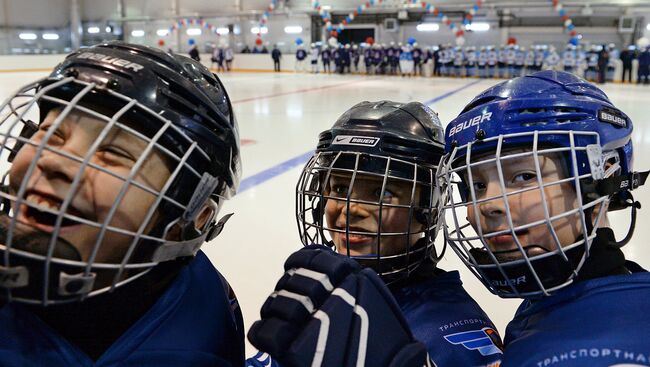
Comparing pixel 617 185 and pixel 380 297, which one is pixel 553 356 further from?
pixel 617 185

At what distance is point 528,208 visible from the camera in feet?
3.29

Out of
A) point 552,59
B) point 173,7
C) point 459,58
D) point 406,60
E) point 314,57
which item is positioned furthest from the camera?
point 173,7

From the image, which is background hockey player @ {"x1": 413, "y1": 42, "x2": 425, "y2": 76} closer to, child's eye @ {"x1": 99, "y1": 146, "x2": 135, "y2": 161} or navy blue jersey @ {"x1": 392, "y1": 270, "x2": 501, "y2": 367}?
navy blue jersey @ {"x1": 392, "y1": 270, "x2": 501, "y2": 367}

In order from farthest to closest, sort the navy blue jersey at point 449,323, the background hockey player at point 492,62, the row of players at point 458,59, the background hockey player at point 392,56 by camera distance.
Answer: the background hockey player at point 392,56 < the background hockey player at point 492,62 < the row of players at point 458,59 < the navy blue jersey at point 449,323

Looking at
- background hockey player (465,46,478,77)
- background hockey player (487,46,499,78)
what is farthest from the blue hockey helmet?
background hockey player (465,46,478,77)

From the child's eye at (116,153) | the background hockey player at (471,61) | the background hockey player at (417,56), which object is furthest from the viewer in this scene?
the background hockey player at (417,56)

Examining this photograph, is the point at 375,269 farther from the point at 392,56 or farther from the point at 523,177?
the point at 392,56

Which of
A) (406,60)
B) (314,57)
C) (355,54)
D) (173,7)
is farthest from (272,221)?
(173,7)

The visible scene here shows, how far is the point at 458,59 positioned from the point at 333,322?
19462 mm

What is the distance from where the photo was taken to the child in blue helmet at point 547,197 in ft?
3.01

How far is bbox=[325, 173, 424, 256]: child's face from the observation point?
1.35 meters

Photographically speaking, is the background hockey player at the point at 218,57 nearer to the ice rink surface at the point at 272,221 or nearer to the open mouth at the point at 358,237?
the ice rink surface at the point at 272,221

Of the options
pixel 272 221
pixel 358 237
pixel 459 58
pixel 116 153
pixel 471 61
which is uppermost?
pixel 116 153

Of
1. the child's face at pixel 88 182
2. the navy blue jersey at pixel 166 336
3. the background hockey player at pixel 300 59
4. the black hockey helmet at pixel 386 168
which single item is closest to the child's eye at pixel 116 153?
the child's face at pixel 88 182
